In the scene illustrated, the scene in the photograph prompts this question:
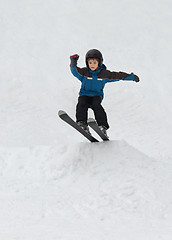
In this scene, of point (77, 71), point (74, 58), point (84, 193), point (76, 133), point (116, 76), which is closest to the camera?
point (84, 193)

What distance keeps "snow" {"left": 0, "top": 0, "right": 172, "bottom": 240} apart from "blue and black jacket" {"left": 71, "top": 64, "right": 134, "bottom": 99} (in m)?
0.88

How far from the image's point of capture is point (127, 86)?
452 inches

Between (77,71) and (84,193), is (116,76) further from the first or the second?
(84,193)

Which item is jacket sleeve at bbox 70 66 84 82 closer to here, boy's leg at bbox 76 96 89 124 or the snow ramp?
boy's leg at bbox 76 96 89 124

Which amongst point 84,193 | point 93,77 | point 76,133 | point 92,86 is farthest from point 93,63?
point 76,133

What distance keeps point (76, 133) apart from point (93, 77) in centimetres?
442

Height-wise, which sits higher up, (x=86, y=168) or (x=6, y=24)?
(x=6, y=24)

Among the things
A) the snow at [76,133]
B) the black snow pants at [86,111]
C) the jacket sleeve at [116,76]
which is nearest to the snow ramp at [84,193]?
the snow at [76,133]

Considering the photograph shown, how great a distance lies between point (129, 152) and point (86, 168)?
0.81 m

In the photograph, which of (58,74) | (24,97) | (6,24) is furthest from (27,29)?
(24,97)

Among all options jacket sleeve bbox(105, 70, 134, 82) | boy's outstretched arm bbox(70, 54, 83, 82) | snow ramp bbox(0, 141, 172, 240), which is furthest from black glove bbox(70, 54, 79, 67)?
snow ramp bbox(0, 141, 172, 240)

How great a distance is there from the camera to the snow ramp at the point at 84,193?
2.98 m

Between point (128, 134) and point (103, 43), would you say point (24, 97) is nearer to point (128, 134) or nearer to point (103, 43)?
point (128, 134)

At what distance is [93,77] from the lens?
4797mm
